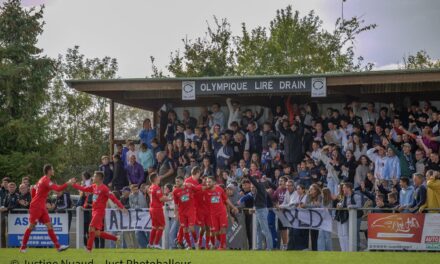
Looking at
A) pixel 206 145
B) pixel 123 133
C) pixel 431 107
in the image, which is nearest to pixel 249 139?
pixel 206 145

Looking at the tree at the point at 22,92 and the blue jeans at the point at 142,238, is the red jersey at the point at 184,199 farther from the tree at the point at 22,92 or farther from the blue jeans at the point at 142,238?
the tree at the point at 22,92

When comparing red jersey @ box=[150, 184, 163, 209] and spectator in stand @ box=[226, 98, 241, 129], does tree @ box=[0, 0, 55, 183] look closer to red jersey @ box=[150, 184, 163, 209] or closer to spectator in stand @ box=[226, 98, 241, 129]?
spectator in stand @ box=[226, 98, 241, 129]

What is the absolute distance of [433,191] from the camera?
77.5 ft

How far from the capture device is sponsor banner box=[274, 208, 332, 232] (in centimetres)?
2486

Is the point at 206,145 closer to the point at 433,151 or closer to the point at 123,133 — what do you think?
the point at 433,151

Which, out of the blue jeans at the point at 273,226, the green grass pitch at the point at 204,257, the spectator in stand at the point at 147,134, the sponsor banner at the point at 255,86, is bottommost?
the green grass pitch at the point at 204,257

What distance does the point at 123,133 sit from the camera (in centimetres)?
8019

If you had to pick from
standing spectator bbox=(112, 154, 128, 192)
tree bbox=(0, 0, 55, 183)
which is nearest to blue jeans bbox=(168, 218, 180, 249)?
standing spectator bbox=(112, 154, 128, 192)

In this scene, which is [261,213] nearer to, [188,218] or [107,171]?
[188,218]

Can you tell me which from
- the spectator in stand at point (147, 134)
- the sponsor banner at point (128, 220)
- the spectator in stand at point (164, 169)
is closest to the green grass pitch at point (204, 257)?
the sponsor banner at point (128, 220)

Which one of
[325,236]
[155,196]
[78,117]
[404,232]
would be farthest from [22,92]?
[404,232]

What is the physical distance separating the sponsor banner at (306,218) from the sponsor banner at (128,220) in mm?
3783

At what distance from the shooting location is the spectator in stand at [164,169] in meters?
30.1

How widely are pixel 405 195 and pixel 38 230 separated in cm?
1049
